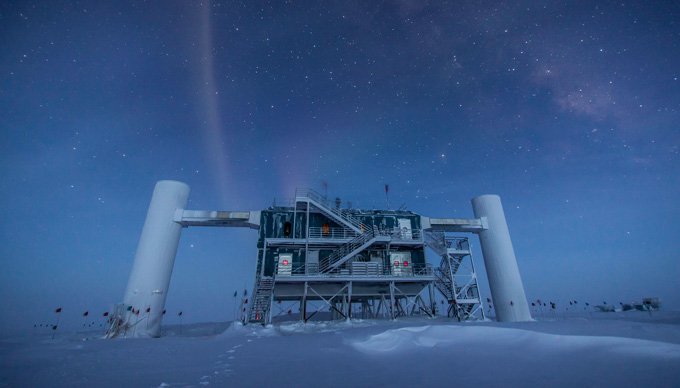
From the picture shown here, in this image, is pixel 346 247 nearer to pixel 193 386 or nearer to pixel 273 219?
pixel 273 219

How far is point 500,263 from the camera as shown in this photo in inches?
1014

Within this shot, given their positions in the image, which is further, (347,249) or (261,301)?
(347,249)

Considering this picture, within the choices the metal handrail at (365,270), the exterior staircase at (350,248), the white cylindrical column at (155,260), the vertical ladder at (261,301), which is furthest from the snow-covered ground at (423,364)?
the metal handrail at (365,270)

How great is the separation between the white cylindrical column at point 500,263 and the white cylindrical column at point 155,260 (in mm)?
28050

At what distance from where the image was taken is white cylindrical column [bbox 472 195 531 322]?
79.9 feet

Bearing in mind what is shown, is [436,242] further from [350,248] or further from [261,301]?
[261,301]

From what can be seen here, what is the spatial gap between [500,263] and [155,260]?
96.9 feet

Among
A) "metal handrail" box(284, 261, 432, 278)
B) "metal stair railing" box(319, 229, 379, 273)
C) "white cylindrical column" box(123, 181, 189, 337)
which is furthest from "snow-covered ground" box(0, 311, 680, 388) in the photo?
"metal stair railing" box(319, 229, 379, 273)

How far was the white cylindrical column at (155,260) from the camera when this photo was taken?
21.2 metres

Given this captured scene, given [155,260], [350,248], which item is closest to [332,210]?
[350,248]

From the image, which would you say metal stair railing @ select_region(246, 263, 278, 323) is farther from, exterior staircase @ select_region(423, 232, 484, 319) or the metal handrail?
exterior staircase @ select_region(423, 232, 484, 319)

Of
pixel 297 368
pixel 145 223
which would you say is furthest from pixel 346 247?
pixel 297 368

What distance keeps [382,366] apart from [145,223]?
82.7ft

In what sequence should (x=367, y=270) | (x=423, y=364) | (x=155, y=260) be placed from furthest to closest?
(x=367, y=270)
(x=155, y=260)
(x=423, y=364)
